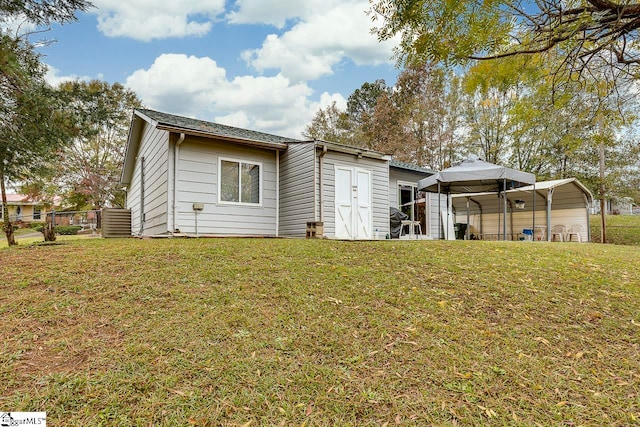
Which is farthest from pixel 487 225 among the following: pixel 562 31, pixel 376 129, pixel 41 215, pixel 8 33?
pixel 41 215

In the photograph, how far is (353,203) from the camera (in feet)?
34.3

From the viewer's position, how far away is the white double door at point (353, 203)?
10148 mm

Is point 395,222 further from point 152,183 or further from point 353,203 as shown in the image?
point 152,183

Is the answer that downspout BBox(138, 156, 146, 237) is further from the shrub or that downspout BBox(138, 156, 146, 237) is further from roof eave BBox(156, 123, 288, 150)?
the shrub

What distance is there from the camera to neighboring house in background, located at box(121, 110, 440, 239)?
8633 millimetres

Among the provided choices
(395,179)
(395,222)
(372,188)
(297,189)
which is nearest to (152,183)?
(297,189)

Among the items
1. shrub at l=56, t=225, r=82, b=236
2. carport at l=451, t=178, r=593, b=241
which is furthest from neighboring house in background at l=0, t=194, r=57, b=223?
carport at l=451, t=178, r=593, b=241

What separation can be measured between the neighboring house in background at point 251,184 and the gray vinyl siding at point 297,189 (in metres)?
0.03

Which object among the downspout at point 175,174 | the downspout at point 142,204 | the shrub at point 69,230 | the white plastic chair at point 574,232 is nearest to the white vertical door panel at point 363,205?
the downspout at point 175,174

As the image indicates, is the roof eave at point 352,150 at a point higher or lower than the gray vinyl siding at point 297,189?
higher

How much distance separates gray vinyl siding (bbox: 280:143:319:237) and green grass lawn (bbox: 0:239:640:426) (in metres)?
4.78

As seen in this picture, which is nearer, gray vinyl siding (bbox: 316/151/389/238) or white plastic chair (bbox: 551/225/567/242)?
gray vinyl siding (bbox: 316/151/389/238)

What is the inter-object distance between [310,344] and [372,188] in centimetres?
860
